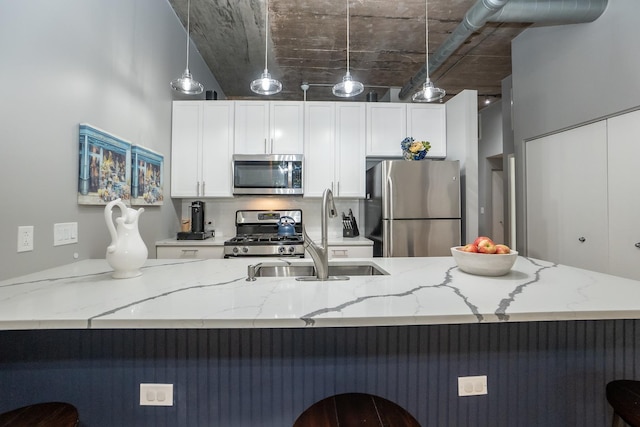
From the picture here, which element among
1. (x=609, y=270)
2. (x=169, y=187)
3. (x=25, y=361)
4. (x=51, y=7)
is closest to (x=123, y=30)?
(x=51, y=7)

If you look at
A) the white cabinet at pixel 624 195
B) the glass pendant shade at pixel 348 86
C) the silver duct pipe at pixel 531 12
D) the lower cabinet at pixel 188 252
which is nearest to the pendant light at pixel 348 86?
the glass pendant shade at pixel 348 86

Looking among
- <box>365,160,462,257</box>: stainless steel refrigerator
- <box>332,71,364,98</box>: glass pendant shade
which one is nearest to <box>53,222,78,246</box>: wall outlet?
<box>332,71,364,98</box>: glass pendant shade

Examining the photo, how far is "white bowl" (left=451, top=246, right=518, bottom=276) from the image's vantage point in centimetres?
127

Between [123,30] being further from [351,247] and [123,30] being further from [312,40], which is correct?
[351,247]

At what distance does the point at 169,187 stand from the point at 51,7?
5.62 ft

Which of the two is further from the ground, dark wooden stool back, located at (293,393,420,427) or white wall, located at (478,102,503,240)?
white wall, located at (478,102,503,240)

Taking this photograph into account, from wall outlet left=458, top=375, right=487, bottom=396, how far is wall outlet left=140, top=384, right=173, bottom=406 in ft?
3.31

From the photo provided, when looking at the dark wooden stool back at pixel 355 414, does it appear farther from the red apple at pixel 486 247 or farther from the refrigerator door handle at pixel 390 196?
the refrigerator door handle at pixel 390 196

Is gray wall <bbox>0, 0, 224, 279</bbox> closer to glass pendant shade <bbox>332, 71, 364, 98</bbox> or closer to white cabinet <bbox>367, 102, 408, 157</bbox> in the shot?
glass pendant shade <bbox>332, 71, 364, 98</bbox>

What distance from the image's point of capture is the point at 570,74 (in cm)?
261

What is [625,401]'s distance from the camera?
0.90 metres

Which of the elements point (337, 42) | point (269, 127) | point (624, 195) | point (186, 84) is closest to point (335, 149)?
point (269, 127)

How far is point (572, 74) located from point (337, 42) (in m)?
2.18

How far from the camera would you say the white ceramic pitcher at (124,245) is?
1244 mm
